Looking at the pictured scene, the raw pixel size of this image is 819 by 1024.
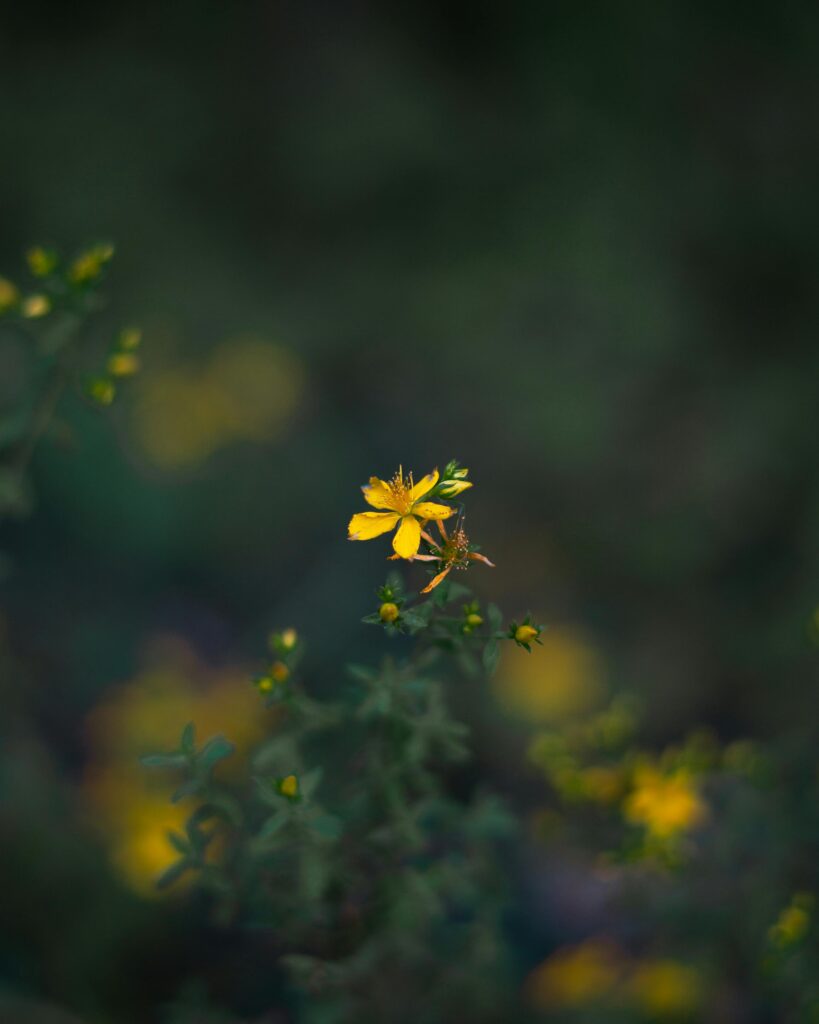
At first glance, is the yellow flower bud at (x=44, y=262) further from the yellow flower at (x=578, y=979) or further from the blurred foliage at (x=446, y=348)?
the yellow flower at (x=578, y=979)

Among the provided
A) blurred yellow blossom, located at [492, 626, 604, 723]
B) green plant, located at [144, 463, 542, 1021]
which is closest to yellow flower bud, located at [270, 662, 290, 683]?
green plant, located at [144, 463, 542, 1021]

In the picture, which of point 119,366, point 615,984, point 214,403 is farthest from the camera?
point 214,403

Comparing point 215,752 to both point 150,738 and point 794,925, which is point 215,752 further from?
point 150,738

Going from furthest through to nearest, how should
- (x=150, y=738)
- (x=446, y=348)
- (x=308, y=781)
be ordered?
(x=446, y=348) < (x=150, y=738) < (x=308, y=781)

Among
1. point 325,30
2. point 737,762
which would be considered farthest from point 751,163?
point 737,762

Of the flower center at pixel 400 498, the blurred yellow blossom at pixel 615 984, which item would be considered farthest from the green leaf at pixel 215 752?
the blurred yellow blossom at pixel 615 984

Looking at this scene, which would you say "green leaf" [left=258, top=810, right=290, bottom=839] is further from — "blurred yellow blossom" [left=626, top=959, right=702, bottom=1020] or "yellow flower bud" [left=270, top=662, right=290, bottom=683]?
"blurred yellow blossom" [left=626, top=959, right=702, bottom=1020]

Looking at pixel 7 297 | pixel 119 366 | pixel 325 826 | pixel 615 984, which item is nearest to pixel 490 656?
pixel 325 826
